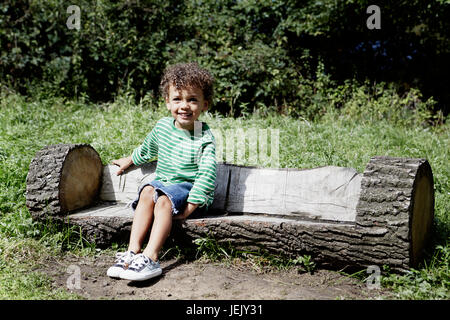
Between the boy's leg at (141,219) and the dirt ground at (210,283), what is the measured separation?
9.7 inches

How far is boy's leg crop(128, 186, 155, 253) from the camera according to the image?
3.16 m

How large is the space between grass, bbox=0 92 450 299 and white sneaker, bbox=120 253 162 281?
36cm

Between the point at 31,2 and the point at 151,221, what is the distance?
224 inches

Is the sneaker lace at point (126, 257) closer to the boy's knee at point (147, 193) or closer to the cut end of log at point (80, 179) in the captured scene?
the boy's knee at point (147, 193)

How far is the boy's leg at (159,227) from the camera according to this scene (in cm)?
307

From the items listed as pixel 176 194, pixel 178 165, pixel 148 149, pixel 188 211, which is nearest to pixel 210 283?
pixel 188 211

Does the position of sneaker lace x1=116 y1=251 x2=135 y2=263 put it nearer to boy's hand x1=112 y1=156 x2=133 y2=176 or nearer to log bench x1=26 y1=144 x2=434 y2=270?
log bench x1=26 y1=144 x2=434 y2=270

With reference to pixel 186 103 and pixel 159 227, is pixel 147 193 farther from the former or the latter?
pixel 186 103

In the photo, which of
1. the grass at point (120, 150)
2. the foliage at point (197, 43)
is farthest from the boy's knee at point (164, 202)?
the foliage at point (197, 43)

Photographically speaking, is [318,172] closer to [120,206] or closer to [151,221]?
[151,221]

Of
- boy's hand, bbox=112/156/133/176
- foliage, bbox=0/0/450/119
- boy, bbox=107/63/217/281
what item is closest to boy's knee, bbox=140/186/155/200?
Answer: boy, bbox=107/63/217/281

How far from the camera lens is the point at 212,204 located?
368cm

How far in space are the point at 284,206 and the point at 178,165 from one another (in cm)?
85

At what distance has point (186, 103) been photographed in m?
3.43
